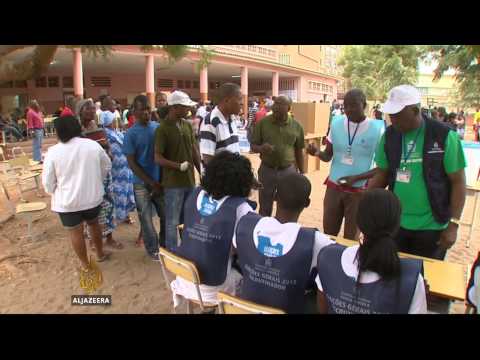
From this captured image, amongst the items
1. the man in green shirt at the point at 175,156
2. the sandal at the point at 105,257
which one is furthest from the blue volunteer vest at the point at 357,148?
the sandal at the point at 105,257

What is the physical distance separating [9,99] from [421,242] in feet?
77.3

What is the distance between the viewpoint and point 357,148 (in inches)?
131

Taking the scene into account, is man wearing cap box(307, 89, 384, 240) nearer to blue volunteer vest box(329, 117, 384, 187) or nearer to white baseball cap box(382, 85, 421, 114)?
blue volunteer vest box(329, 117, 384, 187)

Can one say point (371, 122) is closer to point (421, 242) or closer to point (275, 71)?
point (421, 242)

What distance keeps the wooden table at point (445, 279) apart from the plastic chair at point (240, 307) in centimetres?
93

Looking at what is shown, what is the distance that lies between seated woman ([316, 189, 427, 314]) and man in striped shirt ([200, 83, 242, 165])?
1869 millimetres

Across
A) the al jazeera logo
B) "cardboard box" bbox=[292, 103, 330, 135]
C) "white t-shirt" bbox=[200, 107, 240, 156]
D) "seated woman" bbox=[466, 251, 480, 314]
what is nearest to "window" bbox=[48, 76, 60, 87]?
"cardboard box" bbox=[292, 103, 330, 135]

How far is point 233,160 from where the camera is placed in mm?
2350

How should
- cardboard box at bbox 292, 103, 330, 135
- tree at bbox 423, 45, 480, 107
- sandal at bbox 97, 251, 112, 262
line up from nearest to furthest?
sandal at bbox 97, 251, 112, 262, cardboard box at bbox 292, 103, 330, 135, tree at bbox 423, 45, 480, 107

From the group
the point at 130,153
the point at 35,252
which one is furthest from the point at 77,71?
the point at 130,153

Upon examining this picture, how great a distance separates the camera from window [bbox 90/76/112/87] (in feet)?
79.3

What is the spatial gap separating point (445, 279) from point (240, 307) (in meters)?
1.21

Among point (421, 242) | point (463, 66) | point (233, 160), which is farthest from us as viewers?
point (463, 66)
